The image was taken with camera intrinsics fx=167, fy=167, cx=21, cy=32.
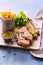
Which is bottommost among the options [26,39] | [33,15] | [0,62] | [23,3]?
[0,62]

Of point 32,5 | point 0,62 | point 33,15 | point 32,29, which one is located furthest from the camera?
point 32,5

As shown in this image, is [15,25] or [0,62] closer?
[0,62]

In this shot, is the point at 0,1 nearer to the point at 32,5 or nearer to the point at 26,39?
the point at 32,5

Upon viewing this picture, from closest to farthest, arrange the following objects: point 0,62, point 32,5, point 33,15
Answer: point 0,62 < point 33,15 < point 32,5

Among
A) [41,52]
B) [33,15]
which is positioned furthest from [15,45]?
[33,15]

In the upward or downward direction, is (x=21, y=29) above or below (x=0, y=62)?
→ above

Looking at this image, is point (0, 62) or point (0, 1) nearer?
point (0, 62)

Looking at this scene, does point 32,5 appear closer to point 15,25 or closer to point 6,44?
point 15,25

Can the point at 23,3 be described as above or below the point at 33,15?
above

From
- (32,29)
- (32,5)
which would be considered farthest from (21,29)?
(32,5)
